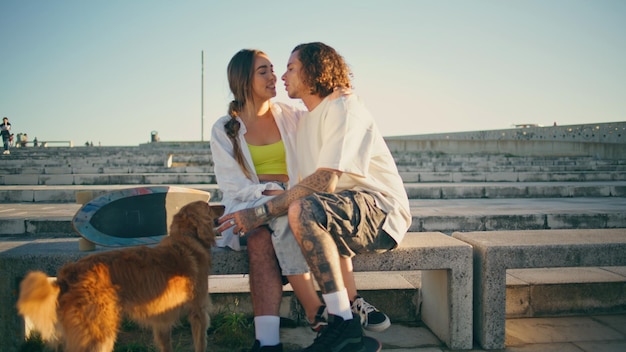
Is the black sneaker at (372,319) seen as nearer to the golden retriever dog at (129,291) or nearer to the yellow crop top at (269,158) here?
the golden retriever dog at (129,291)

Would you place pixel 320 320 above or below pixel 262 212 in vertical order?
below

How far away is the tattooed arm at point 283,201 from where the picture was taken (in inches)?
118

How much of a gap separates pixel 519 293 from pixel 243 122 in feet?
9.14

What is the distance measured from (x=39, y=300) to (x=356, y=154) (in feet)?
6.41

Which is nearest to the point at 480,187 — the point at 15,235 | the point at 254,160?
the point at 254,160

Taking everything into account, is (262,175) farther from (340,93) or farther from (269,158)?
(340,93)

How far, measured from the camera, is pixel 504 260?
334cm

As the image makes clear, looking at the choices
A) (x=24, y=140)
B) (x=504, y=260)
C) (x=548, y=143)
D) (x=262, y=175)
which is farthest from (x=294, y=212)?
(x=24, y=140)

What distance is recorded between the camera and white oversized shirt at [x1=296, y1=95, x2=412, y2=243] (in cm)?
300

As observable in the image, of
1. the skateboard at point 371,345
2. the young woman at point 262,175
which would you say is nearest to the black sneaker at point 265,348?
the young woman at point 262,175

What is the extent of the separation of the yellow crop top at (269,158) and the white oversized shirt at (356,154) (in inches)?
12.3

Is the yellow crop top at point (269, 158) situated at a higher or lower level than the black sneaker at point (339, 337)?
higher

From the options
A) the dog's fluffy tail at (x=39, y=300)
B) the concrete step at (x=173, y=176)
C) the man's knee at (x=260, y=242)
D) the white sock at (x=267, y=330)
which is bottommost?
the white sock at (x=267, y=330)

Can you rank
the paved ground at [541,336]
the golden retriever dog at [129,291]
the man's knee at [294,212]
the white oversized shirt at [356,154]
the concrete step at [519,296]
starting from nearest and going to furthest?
the golden retriever dog at [129,291] < the man's knee at [294,212] < the white oversized shirt at [356,154] < the paved ground at [541,336] < the concrete step at [519,296]
